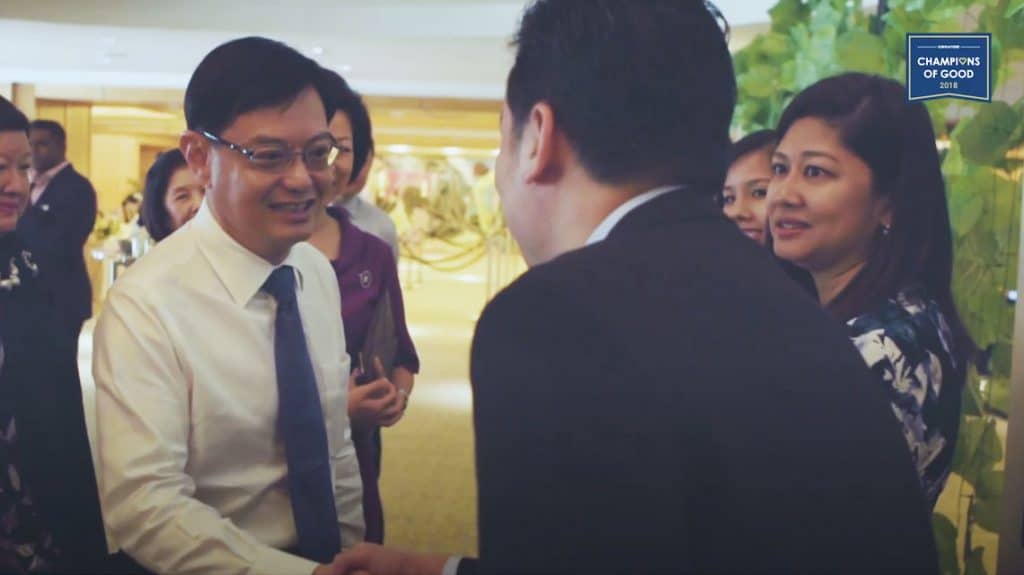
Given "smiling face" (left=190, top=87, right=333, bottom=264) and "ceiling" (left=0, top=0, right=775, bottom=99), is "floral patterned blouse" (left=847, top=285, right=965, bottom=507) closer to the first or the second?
"smiling face" (left=190, top=87, right=333, bottom=264)

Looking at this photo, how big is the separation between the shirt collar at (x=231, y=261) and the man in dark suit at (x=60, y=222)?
1.27 feet

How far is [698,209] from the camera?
898 mm

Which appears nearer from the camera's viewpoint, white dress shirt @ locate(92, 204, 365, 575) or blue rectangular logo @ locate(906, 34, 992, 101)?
white dress shirt @ locate(92, 204, 365, 575)

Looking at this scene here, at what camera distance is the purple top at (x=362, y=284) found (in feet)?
7.09

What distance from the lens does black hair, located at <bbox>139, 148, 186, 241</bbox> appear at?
89.8 inches

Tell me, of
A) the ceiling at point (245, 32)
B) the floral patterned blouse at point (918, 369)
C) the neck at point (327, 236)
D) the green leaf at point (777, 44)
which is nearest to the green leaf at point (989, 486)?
the floral patterned blouse at point (918, 369)

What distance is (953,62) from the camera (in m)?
2.08

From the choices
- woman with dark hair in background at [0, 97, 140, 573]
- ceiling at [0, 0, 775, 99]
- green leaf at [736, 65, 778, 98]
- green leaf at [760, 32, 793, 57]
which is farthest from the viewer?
ceiling at [0, 0, 775, 99]

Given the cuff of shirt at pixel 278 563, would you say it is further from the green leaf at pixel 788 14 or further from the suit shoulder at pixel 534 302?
the green leaf at pixel 788 14

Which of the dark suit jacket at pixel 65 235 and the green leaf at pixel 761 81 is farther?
the green leaf at pixel 761 81

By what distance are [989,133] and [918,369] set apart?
0.81 meters

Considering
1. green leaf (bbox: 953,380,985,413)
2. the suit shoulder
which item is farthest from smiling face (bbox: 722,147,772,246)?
the suit shoulder

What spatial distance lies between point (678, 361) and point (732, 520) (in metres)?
0.13

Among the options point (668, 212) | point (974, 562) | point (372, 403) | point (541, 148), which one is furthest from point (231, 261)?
point (974, 562)
